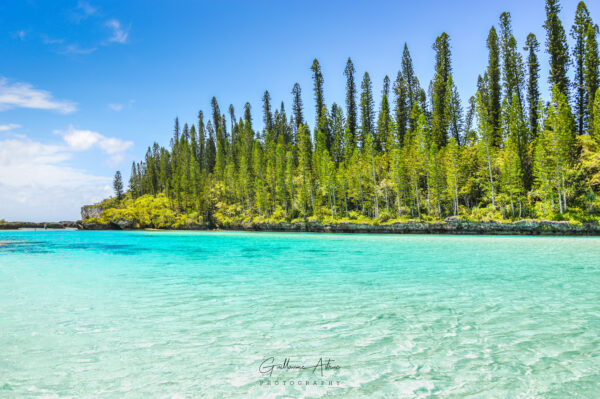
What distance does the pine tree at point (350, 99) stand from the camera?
64.9 metres

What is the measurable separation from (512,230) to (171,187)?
7829cm

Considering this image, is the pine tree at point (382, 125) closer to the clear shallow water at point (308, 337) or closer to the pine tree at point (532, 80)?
the pine tree at point (532, 80)

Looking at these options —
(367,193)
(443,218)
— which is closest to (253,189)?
(367,193)

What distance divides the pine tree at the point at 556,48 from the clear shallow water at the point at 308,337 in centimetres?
4574

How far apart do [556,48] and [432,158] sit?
74.5ft

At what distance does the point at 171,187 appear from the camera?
86375 millimetres

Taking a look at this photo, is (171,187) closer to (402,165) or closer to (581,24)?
(402,165)

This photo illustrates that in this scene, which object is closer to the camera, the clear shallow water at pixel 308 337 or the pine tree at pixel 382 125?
the clear shallow water at pixel 308 337

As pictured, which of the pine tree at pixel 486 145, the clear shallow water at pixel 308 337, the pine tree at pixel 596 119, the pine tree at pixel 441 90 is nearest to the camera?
the clear shallow water at pixel 308 337

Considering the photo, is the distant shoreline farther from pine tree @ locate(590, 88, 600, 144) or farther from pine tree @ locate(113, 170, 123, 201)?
pine tree @ locate(113, 170, 123, 201)

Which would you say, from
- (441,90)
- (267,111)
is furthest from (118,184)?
(441,90)
